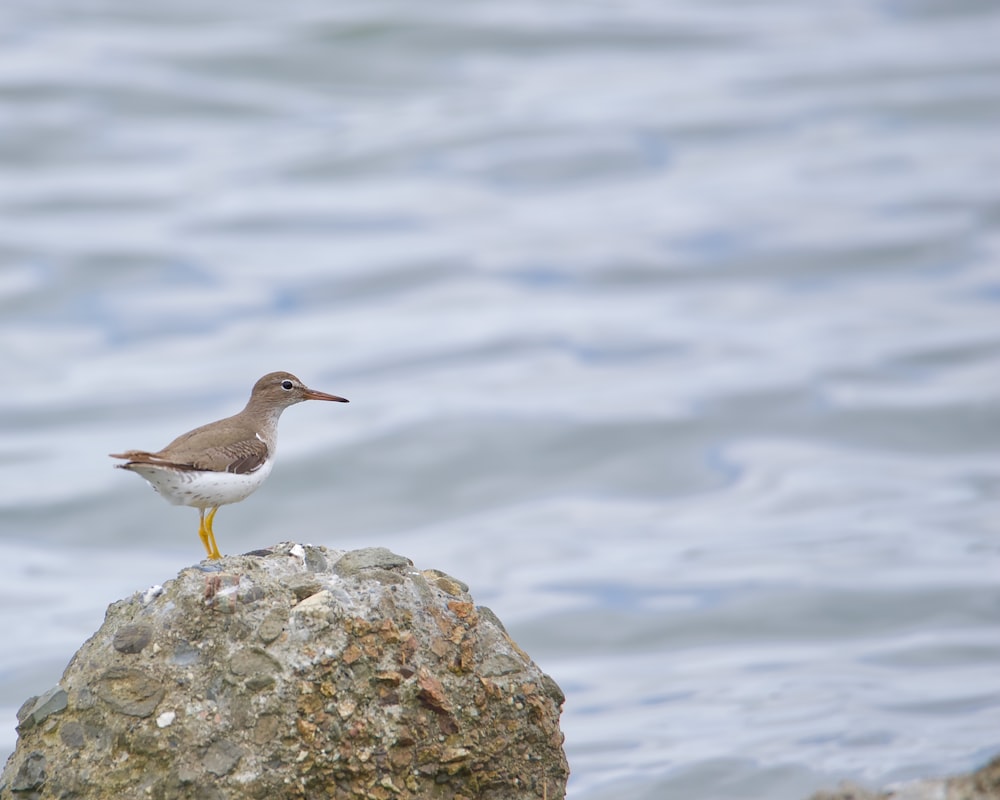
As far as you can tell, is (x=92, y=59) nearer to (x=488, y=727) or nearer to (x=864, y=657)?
(x=864, y=657)

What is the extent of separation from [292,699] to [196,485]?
7.55ft

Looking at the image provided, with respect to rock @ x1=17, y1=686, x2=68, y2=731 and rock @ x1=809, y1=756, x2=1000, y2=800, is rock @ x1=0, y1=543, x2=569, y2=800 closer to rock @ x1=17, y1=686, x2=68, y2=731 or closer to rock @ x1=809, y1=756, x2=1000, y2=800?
rock @ x1=17, y1=686, x2=68, y2=731

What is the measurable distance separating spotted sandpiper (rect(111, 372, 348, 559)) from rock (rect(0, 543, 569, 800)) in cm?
133

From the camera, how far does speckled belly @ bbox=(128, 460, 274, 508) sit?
27.6 ft

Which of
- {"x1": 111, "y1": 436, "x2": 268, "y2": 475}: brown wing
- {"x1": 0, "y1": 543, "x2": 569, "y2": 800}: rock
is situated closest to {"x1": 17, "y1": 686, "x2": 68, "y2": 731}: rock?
{"x1": 0, "y1": 543, "x2": 569, "y2": 800}: rock

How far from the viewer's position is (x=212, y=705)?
6.46m

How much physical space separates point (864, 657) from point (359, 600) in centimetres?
1244

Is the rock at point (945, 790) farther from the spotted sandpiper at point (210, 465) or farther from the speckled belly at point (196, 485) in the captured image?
the speckled belly at point (196, 485)

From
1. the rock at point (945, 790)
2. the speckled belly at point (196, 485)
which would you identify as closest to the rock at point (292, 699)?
the speckled belly at point (196, 485)

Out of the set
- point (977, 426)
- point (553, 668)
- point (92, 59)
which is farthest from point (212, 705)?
point (92, 59)

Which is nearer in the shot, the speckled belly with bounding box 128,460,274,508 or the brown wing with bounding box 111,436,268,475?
the brown wing with bounding box 111,436,268,475

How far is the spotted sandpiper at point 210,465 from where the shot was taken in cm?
839

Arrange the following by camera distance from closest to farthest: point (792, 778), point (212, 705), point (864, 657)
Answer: point (212, 705) → point (792, 778) → point (864, 657)

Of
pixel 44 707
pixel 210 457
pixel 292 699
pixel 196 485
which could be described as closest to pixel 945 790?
pixel 292 699
